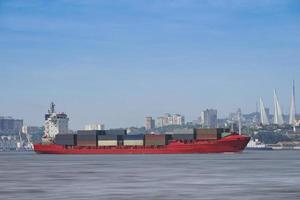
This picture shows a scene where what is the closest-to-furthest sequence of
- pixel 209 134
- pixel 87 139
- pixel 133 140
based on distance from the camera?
pixel 209 134
pixel 133 140
pixel 87 139

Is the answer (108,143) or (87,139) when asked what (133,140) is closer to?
(108,143)

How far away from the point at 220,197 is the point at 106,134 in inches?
5637

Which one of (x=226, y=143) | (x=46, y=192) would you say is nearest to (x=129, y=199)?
(x=46, y=192)

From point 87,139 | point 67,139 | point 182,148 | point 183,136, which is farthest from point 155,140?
point 67,139

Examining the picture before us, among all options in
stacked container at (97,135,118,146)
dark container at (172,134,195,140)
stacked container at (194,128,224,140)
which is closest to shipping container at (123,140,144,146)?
stacked container at (97,135,118,146)

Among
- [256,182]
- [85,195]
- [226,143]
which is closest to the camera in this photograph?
[85,195]

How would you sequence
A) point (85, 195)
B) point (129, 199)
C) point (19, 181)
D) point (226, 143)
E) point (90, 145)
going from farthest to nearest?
1. point (90, 145)
2. point (226, 143)
3. point (19, 181)
4. point (85, 195)
5. point (129, 199)

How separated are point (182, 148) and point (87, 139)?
1204 inches

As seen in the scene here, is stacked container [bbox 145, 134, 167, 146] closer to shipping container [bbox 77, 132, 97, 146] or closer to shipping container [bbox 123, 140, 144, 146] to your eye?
shipping container [bbox 123, 140, 144, 146]

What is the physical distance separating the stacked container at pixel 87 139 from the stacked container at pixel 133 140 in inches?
340

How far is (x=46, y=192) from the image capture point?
167ft

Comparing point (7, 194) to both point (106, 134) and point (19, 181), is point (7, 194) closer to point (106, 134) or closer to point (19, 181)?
point (19, 181)

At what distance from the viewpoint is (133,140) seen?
182 m

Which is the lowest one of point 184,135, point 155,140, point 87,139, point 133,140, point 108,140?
point 155,140
